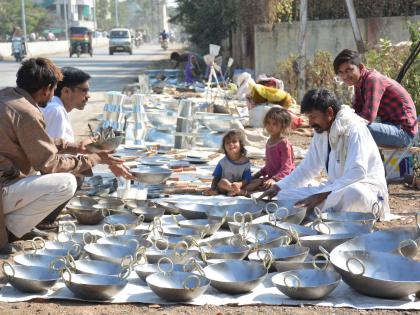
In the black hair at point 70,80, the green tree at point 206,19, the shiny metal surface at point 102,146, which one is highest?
the green tree at point 206,19

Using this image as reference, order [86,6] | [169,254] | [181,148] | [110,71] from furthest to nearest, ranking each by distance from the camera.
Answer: [86,6]
[110,71]
[181,148]
[169,254]

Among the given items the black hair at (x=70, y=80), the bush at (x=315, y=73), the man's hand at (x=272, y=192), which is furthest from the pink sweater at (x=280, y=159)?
the bush at (x=315, y=73)

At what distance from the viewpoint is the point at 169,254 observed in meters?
4.41

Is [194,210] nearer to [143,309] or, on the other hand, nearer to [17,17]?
[143,309]

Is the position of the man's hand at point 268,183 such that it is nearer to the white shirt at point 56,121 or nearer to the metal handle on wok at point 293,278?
the white shirt at point 56,121

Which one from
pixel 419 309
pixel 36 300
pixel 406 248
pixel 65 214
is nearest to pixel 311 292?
pixel 419 309

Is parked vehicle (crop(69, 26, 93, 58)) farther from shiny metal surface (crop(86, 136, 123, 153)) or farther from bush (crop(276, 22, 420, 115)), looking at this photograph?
shiny metal surface (crop(86, 136, 123, 153))

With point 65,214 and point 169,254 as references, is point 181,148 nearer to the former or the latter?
point 65,214

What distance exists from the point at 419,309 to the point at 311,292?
53cm

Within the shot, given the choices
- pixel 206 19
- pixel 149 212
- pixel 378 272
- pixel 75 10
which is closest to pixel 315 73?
pixel 149 212

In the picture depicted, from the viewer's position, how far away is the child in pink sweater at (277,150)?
6.52 m

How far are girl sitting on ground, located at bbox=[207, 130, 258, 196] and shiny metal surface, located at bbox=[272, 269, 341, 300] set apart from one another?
253 centimetres

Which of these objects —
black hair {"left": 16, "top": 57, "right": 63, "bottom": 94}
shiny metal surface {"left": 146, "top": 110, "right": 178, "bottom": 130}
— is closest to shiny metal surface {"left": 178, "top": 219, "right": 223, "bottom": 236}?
black hair {"left": 16, "top": 57, "right": 63, "bottom": 94}

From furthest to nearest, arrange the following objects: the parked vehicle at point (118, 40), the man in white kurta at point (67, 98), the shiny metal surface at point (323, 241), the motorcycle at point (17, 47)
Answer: the parked vehicle at point (118, 40), the motorcycle at point (17, 47), the man in white kurta at point (67, 98), the shiny metal surface at point (323, 241)
